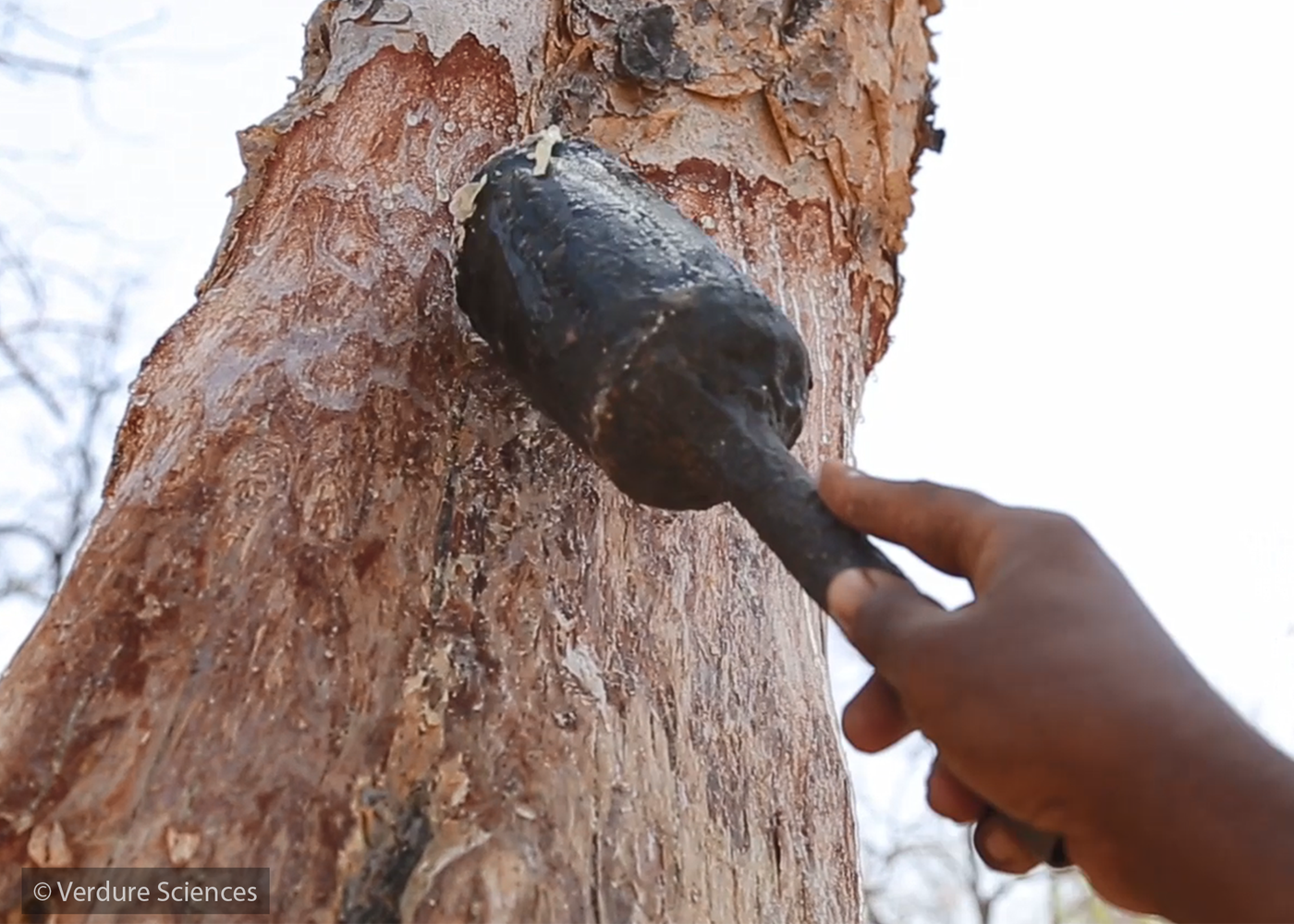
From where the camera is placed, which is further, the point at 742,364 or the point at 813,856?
the point at 813,856

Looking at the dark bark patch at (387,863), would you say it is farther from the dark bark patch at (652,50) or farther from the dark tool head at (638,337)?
the dark bark patch at (652,50)

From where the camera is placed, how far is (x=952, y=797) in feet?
2.77

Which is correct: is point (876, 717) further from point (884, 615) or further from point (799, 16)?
point (799, 16)

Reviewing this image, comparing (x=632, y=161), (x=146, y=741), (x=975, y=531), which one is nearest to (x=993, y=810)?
(x=975, y=531)

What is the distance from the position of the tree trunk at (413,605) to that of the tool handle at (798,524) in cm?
26

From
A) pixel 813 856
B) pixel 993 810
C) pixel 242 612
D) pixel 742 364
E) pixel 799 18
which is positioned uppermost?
pixel 799 18

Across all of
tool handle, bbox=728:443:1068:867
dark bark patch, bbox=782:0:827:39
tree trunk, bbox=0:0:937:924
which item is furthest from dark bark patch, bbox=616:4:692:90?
tool handle, bbox=728:443:1068:867

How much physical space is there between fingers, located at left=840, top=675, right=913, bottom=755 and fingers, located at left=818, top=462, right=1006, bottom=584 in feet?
0.33

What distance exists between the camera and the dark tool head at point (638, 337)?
3.50 feet

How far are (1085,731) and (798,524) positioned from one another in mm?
322

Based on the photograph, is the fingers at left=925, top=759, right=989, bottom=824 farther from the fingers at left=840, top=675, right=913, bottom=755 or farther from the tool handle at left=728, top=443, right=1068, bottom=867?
the tool handle at left=728, top=443, right=1068, bottom=867

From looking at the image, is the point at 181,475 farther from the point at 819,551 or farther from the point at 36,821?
the point at 819,551

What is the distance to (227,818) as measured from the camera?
3.21 feet

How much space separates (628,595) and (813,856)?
342 millimetres
